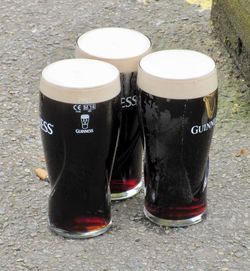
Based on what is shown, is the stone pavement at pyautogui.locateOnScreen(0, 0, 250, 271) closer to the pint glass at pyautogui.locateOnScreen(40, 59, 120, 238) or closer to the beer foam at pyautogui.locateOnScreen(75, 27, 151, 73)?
the pint glass at pyautogui.locateOnScreen(40, 59, 120, 238)

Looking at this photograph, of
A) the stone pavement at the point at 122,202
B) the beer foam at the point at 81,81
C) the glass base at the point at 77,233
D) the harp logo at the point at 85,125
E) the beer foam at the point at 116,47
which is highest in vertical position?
the beer foam at the point at 81,81

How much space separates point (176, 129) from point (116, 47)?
434 mm

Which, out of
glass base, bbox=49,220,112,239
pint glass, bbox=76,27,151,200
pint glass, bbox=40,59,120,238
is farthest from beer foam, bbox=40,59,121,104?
glass base, bbox=49,220,112,239

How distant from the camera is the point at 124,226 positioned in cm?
323

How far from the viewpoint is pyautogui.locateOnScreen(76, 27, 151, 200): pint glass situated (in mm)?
3088

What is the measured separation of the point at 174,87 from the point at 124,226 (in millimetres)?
659

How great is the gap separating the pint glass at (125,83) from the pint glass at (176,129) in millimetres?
93

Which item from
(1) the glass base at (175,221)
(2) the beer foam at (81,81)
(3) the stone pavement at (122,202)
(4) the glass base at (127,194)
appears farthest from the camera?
(4) the glass base at (127,194)

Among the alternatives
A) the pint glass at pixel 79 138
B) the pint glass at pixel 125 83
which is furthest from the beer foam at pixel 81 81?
the pint glass at pixel 125 83

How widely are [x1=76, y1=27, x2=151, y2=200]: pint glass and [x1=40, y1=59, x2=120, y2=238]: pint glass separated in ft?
0.39

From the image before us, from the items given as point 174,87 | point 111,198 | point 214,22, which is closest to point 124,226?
point 111,198

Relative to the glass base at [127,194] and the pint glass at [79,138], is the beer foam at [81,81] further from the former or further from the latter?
the glass base at [127,194]

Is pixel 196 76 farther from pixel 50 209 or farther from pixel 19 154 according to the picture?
pixel 19 154

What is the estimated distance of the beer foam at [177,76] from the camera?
9.50 ft
